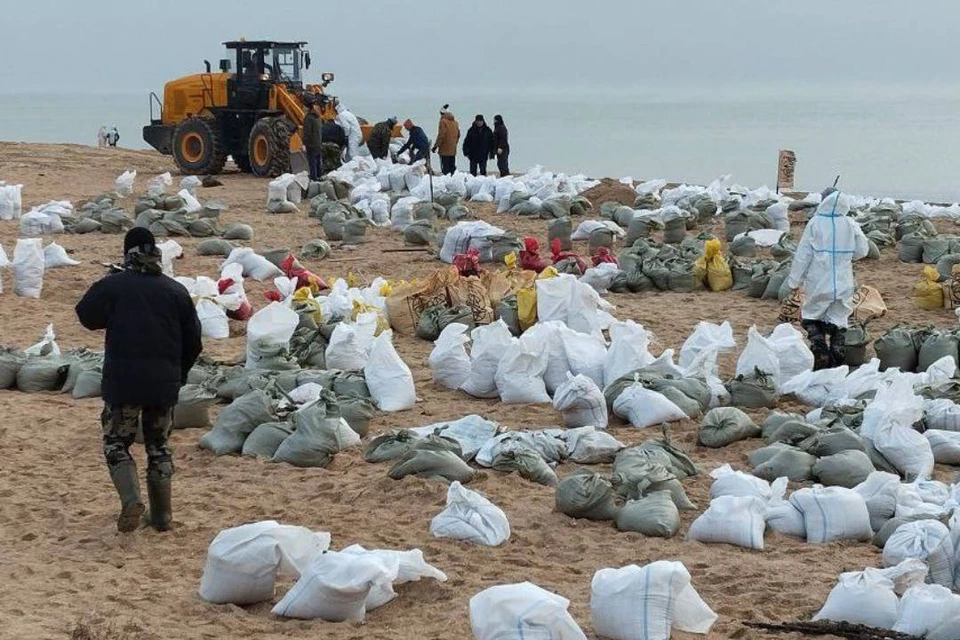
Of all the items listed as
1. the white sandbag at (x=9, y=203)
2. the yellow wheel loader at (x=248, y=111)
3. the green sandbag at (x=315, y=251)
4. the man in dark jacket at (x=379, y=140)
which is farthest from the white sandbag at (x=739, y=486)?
the man in dark jacket at (x=379, y=140)

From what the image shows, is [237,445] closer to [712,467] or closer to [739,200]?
[712,467]

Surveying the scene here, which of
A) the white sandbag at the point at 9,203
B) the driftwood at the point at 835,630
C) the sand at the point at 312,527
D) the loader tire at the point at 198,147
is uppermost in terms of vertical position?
the loader tire at the point at 198,147

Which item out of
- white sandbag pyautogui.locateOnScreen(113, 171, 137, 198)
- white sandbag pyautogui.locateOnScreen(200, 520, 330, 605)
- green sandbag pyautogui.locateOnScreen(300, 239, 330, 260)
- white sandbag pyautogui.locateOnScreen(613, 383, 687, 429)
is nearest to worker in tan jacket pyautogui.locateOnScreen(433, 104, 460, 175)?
white sandbag pyautogui.locateOnScreen(113, 171, 137, 198)

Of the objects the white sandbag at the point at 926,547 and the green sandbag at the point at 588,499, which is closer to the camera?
the white sandbag at the point at 926,547

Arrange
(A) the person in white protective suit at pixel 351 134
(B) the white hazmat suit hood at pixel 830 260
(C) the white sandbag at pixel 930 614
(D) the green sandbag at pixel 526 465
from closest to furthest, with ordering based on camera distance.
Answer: (C) the white sandbag at pixel 930 614 < (D) the green sandbag at pixel 526 465 < (B) the white hazmat suit hood at pixel 830 260 < (A) the person in white protective suit at pixel 351 134

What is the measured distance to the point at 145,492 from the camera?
6410 mm

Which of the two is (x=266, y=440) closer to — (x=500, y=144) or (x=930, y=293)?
(x=930, y=293)

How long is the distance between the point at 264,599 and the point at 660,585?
1364 millimetres

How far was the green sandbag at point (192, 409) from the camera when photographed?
751cm

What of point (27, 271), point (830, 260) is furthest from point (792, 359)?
point (27, 271)

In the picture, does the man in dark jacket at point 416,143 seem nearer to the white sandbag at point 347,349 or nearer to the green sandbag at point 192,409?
the white sandbag at point 347,349

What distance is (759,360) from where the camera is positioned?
8.30 meters

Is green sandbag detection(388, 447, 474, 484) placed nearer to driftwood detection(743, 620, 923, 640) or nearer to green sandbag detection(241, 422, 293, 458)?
green sandbag detection(241, 422, 293, 458)

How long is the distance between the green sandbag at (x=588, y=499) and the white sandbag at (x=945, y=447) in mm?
1801
